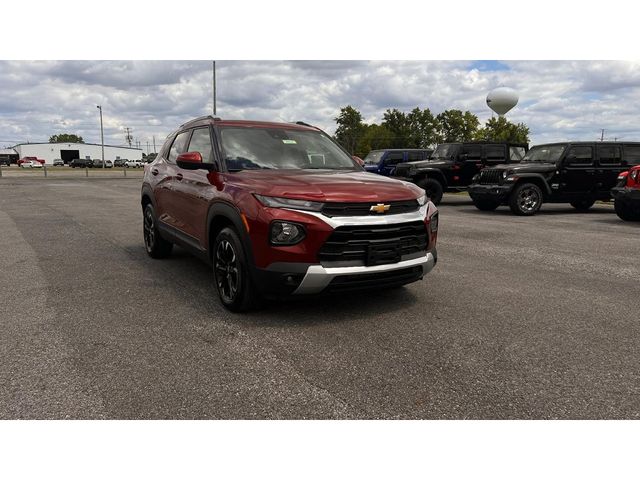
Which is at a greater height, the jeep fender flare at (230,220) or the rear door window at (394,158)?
the rear door window at (394,158)

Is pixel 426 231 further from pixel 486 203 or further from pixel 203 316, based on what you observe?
pixel 486 203

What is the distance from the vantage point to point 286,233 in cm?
394

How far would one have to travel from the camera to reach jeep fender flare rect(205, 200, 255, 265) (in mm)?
4109

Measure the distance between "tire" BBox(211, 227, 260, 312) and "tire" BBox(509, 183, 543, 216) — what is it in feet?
33.9

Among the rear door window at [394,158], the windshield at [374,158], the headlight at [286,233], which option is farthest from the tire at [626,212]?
the headlight at [286,233]

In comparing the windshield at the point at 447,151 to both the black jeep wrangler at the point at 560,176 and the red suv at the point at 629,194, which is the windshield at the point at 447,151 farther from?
the red suv at the point at 629,194

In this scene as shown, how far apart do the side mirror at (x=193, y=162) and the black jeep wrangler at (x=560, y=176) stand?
1012 centimetres

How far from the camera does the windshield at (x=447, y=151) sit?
1600cm

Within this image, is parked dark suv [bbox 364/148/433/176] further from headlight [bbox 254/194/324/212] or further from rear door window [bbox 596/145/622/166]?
headlight [bbox 254/194/324/212]

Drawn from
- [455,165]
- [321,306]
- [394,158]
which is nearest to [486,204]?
[455,165]

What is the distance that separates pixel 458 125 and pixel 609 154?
2829 inches

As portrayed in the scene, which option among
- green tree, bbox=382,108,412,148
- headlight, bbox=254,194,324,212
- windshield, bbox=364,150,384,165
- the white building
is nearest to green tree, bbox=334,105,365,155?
green tree, bbox=382,108,412,148

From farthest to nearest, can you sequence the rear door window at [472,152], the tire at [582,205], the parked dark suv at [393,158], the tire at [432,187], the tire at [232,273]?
1. the parked dark suv at [393,158]
2. the rear door window at [472,152]
3. the tire at [432,187]
4. the tire at [582,205]
5. the tire at [232,273]

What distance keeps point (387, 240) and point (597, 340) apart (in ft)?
5.85
